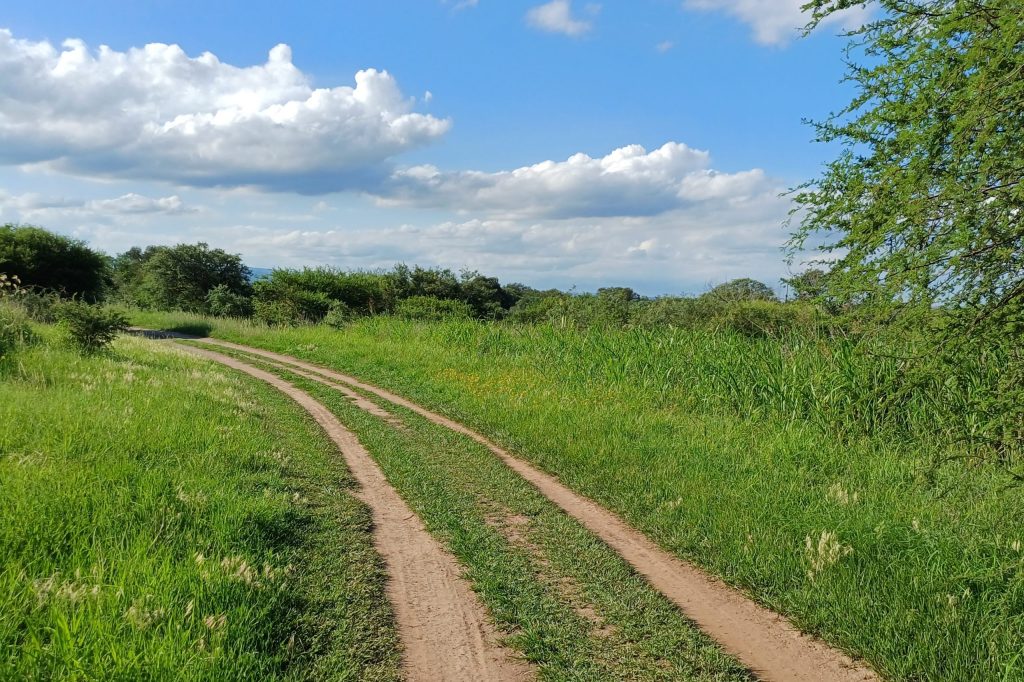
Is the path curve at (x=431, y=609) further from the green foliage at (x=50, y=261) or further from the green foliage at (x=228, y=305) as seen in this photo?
the green foliage at (x=228, y=305)

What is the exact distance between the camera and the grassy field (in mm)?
4461

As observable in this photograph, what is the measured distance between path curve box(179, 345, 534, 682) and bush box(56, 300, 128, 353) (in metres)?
10.4

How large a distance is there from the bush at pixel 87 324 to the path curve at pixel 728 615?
12.1m

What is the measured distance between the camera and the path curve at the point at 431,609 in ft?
13.0

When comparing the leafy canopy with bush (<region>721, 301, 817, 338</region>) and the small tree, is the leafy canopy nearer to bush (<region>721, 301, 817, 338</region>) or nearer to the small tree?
bush (<region>721, 301, 817, 338</region>)

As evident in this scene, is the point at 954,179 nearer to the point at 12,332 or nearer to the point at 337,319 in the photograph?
the point at 12,332

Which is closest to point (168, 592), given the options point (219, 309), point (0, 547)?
point (0, 547)

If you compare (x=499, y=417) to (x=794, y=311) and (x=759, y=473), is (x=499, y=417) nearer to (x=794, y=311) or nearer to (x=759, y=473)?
(x=759, y=473)

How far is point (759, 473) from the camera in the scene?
758 centimetres

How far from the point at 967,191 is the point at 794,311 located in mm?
21042

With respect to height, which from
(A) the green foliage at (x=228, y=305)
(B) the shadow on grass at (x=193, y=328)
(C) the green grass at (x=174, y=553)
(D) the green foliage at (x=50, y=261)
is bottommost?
(C) the green grass at (x=174, y=553)

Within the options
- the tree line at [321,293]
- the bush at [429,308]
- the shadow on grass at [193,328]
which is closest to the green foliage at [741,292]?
the tree line at [321,293]

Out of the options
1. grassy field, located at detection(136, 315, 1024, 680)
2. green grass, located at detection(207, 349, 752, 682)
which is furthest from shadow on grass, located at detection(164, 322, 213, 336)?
green grass, located at detection(207, 349, 752, 682)

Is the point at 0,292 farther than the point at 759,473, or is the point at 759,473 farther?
the point at 0,292
